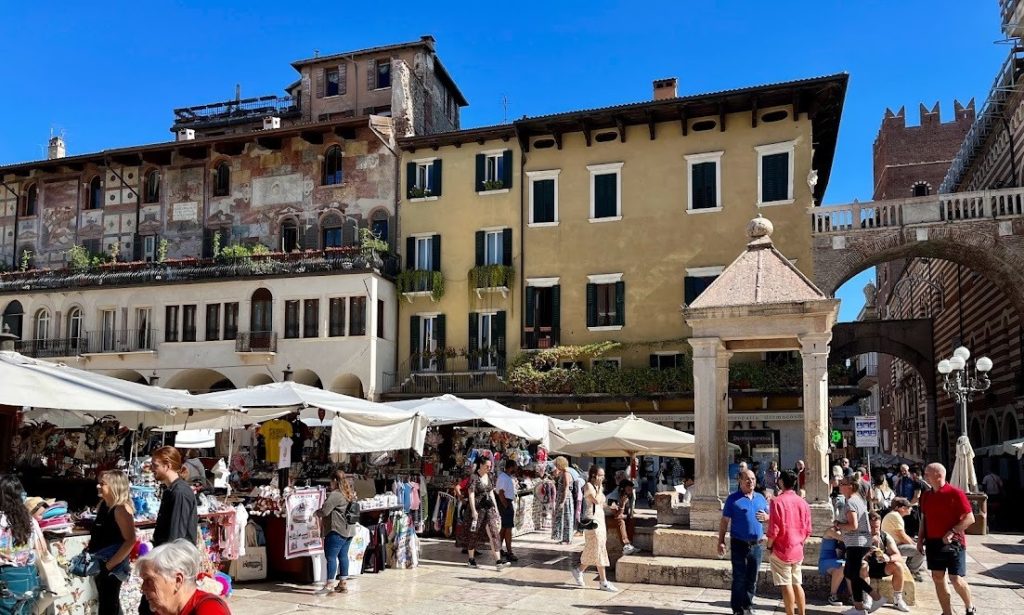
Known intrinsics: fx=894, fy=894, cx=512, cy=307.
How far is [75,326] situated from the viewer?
34906mm

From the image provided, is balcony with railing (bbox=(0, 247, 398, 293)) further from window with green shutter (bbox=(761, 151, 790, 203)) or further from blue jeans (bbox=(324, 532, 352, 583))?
blue jeans (bbox=(324, 532, 352, 583))

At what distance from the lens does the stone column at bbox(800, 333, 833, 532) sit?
12.1m

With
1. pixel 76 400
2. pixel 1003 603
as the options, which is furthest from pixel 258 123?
pixel 1003 603

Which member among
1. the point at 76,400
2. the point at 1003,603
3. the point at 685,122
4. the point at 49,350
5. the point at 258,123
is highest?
the point at 258,123

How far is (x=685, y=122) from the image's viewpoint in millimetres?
29734

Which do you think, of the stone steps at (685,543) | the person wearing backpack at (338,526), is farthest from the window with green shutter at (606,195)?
the person wearing backpack at (338,526)

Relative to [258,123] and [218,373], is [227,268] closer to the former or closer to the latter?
[218,373]

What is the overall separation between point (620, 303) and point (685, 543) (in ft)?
60.0

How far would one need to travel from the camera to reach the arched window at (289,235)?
34.1 metres

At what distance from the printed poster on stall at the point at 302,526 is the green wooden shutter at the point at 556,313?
1937 cm

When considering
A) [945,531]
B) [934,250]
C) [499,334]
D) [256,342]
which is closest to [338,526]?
[945,531]

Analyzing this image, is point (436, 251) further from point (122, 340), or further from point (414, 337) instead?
point (122, 340)

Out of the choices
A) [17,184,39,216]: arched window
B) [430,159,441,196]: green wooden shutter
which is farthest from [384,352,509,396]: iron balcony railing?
[17,184,39,216]: arched window

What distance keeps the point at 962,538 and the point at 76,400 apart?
9373mm
